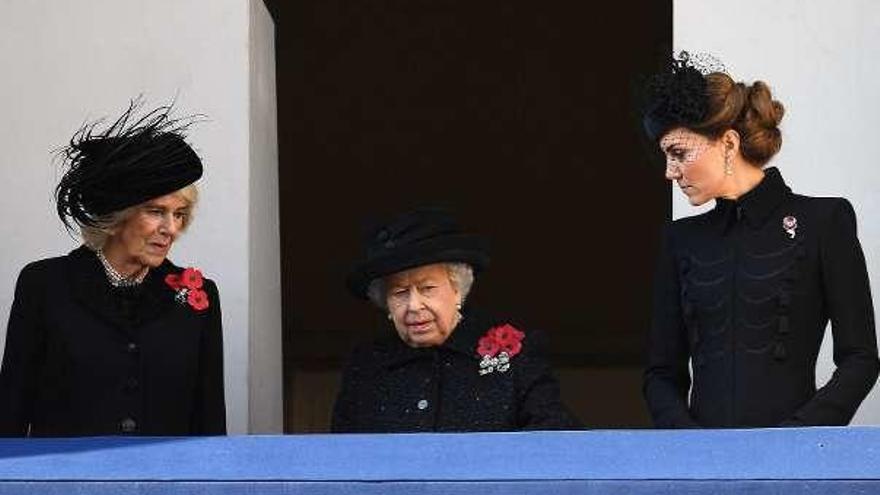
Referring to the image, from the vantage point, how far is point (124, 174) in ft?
15.2

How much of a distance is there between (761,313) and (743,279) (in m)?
0.07

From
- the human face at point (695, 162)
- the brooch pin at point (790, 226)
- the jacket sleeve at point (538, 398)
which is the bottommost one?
the jacket sleeve at point (538, 398)

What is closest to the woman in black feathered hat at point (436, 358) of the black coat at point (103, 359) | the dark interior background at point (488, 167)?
the black coat at point (103, 359)

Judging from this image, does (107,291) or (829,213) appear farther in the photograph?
(107,291)

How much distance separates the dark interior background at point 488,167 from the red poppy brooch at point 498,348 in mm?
4533

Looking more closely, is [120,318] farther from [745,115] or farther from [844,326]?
[844,326]

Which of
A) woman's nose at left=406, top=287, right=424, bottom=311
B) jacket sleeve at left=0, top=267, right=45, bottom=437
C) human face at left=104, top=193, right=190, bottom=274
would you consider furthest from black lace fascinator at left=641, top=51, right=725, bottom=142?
jacket sleeve at left=0, top=267, right=45, bottom=437

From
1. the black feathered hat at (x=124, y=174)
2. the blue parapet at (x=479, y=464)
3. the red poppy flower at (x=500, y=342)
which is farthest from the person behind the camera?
the black feathered hat at (x=124, y=174)

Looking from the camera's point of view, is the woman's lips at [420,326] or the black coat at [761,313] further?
the woman's lips at [420,326]

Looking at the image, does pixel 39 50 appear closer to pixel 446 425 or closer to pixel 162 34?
pixel 162 34

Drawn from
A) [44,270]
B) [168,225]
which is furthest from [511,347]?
[44,270]

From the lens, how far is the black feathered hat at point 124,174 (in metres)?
4.61

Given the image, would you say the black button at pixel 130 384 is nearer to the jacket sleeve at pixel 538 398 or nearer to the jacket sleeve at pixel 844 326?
the jacket sleeve at pixel 538 398

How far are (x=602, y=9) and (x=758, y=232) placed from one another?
184 inches
